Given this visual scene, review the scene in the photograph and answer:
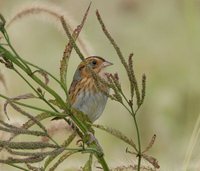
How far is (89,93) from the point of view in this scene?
2760mm

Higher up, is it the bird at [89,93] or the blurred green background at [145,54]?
the blurred green background at [145,54]

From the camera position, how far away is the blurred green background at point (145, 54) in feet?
14.4

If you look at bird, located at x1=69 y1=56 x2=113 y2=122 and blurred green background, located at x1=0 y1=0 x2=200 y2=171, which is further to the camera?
blurred green background, located at x1=0 y1=0 x2=200 y2=171

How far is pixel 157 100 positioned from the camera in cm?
476

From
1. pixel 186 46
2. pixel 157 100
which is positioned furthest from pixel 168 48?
pixel 157 100

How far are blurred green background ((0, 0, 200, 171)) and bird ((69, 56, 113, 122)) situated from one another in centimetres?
62

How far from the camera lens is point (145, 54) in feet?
18.3

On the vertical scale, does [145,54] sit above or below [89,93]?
above

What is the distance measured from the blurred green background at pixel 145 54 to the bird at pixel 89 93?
2.04 feet

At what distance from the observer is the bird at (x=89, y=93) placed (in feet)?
8.50

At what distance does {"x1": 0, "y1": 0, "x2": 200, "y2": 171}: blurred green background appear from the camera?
4383 millimetres

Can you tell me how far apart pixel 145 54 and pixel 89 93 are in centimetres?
285

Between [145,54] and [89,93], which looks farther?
[145,54]

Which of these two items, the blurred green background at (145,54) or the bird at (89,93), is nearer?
the bird at (89,93)
